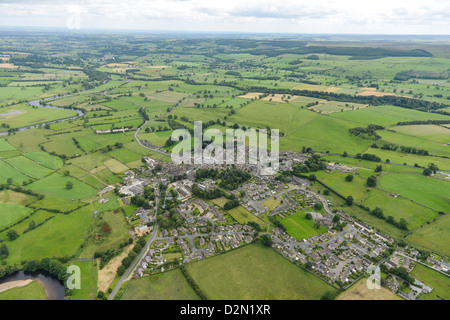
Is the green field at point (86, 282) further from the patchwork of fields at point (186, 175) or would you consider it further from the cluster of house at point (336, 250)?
the cluster of house at point (336, 250)

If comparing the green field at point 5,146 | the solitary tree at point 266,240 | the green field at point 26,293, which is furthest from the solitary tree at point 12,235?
the green field at point 5,146

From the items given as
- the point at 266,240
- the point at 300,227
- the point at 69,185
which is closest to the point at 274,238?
the point at 266,240

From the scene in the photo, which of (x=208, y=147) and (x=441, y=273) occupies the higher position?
(x=208, y=147)

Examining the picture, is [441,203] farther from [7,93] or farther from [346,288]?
[7,93]

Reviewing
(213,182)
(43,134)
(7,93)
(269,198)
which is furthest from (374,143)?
(7,93)

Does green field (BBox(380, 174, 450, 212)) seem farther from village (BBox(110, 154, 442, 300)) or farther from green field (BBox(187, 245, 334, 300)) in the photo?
green field (BBox(187, 245, 334, 300))

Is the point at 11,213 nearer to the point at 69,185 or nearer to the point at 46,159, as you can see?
the point at 69,185

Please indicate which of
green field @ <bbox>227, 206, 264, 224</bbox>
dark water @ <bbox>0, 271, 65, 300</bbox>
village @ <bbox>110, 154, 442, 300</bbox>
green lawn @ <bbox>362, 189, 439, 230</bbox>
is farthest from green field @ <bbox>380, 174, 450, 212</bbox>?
dark water @ <bbox>0, 271, 65, 300</bbox>
